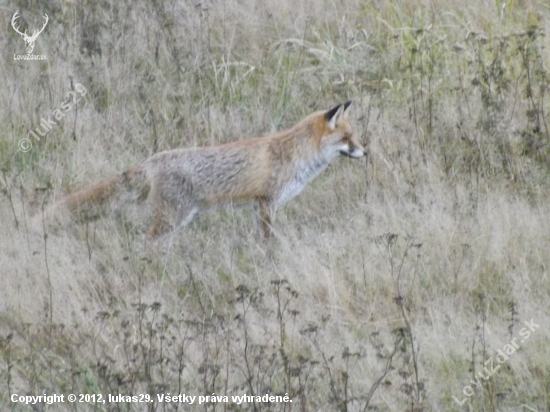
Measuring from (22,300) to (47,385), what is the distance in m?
1.03

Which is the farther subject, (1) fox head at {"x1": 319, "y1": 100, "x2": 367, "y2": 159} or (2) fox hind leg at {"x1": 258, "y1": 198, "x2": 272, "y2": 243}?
(1) fox head at {"x1": 319, "y1": 100, "x2": 367, "y2": 159}

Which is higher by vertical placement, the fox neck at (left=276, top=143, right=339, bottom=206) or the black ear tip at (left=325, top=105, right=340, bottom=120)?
the black ear tip at (left=325, top=105, right=340, bottom=120)

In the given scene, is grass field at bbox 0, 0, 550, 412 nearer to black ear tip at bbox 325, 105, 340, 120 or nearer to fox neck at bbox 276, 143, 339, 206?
fox neck at bbox 276, 143, 339, 206

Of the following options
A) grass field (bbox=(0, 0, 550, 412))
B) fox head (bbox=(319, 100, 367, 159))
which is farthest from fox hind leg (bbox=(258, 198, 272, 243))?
fox head (bbox=(319, 100, 367, 159))

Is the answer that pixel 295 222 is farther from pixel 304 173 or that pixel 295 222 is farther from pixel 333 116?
pixel 333 116

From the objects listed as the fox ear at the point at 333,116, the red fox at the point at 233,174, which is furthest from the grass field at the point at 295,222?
the fox ear at the point at 333,116

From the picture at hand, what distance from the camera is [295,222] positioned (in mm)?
8414

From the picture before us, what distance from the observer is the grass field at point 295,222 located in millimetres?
5918

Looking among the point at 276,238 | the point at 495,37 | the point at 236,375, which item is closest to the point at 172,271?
the point at 276,238

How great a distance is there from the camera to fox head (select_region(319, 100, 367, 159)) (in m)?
8.71

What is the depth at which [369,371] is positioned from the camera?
19.6 ft

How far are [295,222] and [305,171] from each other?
50cm

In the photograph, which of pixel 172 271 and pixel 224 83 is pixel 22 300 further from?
pixel 224 83

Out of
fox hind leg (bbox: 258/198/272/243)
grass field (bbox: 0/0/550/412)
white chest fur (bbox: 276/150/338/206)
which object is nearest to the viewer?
grass field (bbox: 0/0/550/412)
